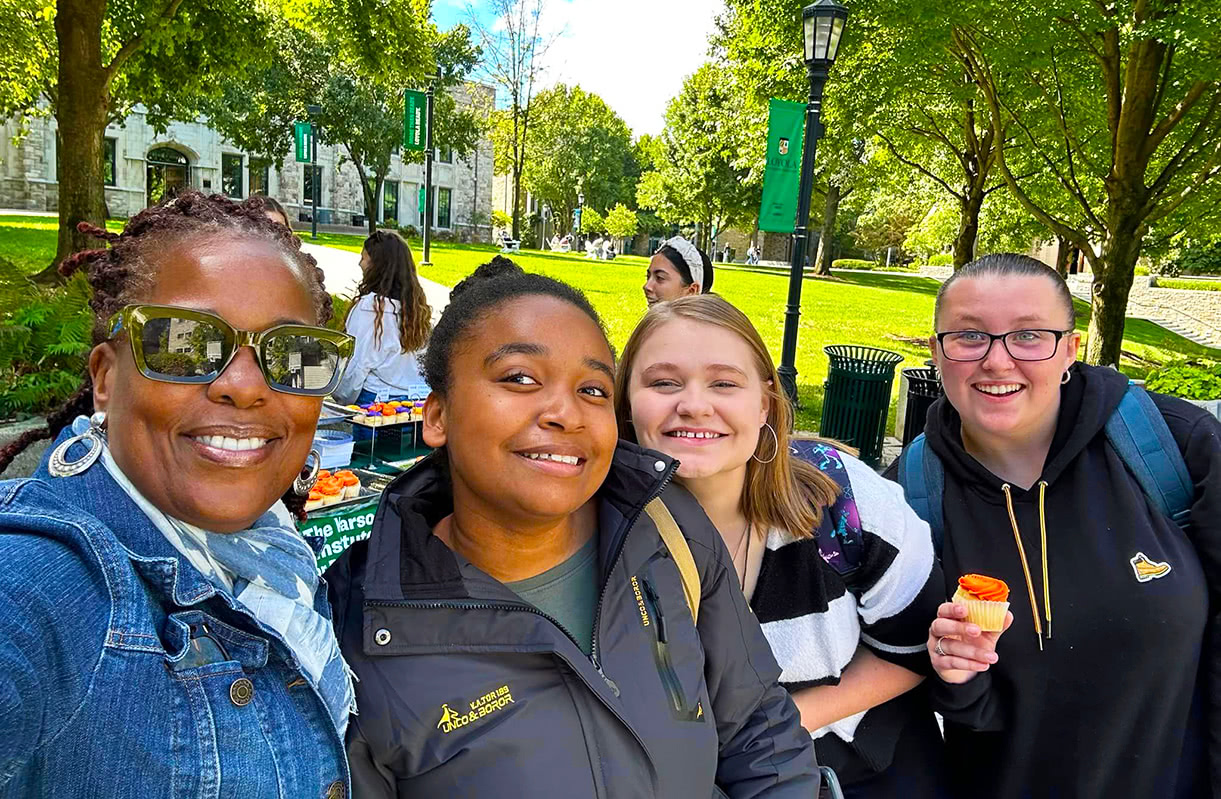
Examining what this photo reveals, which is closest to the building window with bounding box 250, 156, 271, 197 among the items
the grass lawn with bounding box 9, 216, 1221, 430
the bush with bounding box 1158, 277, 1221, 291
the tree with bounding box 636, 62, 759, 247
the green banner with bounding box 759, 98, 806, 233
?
the grass lawn with bounding box 9, 216, 1221, 430

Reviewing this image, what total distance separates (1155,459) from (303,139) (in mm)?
36017

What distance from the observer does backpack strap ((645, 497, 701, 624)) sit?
188 cm

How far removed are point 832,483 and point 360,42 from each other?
1287 cm

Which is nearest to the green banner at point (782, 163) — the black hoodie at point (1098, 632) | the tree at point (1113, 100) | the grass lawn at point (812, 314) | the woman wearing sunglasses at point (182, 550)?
the grass lawn at point (812, 314)

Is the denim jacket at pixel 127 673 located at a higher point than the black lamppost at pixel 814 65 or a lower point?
lower

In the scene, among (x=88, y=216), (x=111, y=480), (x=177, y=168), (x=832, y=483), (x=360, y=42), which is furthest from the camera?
(x=177, y=168)

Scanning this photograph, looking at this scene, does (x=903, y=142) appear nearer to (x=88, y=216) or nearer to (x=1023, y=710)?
(x=88, y=216)

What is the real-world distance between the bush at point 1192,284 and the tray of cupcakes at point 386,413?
40.0 meters

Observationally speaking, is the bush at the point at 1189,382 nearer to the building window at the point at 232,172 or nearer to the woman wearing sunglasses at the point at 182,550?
the woman wearing sunglasses at the point at 182,550

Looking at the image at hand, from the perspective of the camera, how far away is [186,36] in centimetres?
1260

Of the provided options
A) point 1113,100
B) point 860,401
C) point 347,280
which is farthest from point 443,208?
point 860,401

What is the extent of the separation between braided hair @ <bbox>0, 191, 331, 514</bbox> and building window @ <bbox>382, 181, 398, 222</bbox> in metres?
58.3

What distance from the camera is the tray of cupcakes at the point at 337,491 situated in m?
3.84

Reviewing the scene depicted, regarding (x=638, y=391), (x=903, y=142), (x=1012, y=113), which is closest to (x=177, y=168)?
(x=903, y=142)
